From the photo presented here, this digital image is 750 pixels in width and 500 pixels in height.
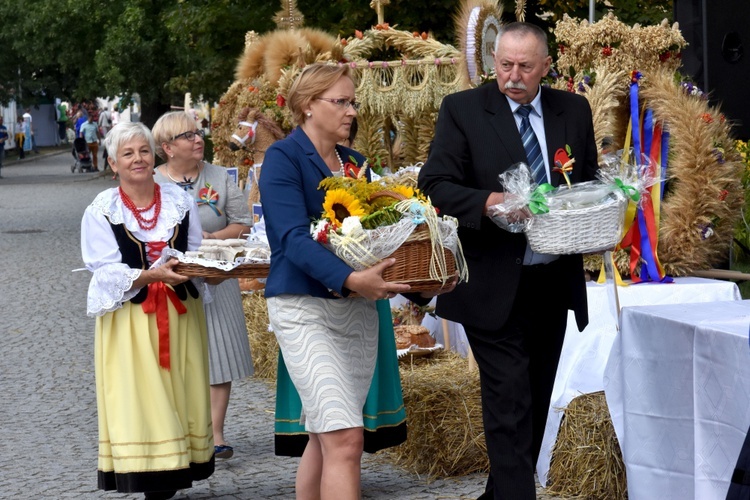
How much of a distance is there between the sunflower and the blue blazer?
106mm

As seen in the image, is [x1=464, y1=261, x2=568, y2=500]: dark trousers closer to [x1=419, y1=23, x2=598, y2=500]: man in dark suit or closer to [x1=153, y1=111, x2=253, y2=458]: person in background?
[x1=419, y1=23, x2=598, y2=500]: man in dark suit

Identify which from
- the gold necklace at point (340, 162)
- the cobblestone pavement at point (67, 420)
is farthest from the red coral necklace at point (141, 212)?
the cobblestone pavement at point (67, 420)

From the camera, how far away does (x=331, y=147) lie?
4465mm

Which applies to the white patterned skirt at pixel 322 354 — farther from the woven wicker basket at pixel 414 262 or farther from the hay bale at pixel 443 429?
the hay bale at pixel 443 429

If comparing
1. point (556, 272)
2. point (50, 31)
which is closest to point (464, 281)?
point (556, 272)

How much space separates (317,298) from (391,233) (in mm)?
468

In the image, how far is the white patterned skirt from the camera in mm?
4184

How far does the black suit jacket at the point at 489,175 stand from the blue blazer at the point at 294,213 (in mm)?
450

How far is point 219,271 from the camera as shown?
4.93m

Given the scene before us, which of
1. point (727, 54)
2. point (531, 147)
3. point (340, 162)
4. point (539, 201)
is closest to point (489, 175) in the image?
point (531, 147)

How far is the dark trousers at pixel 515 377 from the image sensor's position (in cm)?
440

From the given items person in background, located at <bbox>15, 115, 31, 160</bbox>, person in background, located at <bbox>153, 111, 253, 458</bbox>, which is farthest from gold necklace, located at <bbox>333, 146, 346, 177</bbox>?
person in background, located at <bbox>15, 115, 31, 160</bbox>

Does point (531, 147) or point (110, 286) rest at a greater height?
point (531, 147)

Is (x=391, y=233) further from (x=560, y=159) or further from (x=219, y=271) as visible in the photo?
(x=219, y=271)
